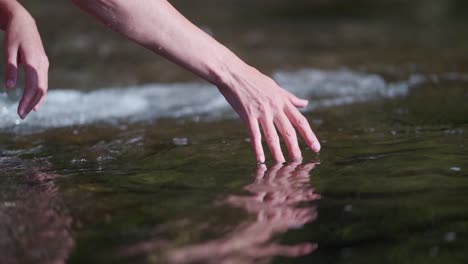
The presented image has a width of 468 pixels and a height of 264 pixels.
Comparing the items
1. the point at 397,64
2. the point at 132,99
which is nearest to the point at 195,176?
the point at 132,99

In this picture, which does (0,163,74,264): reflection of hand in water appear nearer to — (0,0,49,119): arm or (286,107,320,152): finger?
(0,0,49,119): arm

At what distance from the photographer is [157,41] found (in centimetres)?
193

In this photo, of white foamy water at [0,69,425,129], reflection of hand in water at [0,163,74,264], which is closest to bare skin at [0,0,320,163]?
reflection of hand in water at [0,163,74,264]

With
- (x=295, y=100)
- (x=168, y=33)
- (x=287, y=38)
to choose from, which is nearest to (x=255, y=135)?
(x=295, y=100)

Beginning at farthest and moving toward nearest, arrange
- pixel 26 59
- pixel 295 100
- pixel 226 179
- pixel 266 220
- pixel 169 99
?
pixel 169 99 < pixel 26 59 < pixel 295 100 < pixel 226 179 < pixel 266 220

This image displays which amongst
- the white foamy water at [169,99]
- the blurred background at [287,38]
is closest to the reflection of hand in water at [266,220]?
the white foamy water at [169,99]

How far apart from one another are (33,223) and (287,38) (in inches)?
205

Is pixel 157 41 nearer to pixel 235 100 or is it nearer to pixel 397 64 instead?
pixel 235 100

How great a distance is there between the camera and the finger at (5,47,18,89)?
2062 mm

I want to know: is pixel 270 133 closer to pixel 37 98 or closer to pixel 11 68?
pixel 37 98

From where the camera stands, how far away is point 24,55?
210cm

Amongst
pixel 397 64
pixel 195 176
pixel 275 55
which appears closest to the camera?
pixel 195 176

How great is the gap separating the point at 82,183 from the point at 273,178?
0.49 meters

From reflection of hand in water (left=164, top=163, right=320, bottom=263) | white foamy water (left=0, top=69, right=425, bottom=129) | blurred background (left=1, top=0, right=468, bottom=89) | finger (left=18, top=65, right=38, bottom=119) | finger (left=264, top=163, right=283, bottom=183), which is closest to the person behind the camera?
reflection of hand in water (left=164, top=163, right=320, bottom=263)
